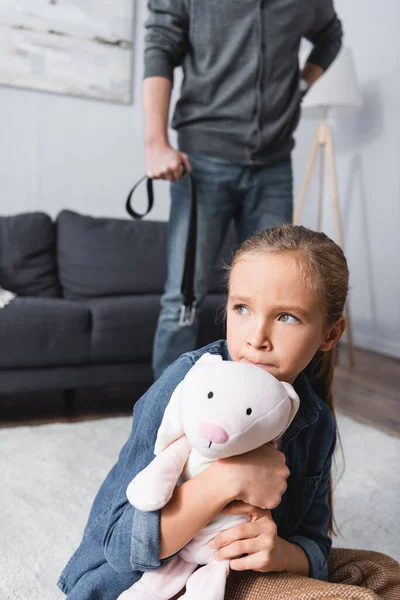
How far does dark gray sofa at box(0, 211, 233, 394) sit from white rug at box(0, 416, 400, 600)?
21 cm

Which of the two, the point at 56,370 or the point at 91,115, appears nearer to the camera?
the point at 56,370

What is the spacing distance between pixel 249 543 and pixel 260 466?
0.26ft

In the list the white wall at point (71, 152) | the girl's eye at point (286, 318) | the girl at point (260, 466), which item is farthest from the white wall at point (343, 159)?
the girl's eye at point (286, 318)

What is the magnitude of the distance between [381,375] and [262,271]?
243 cm

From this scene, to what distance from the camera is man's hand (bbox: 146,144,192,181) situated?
141cm

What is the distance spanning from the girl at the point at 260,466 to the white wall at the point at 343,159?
2.74 meters

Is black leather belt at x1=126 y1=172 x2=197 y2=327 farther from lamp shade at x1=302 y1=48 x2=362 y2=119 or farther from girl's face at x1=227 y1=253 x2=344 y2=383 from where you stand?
lamp shade at x1=302 y1=48 x2=362 y2=119

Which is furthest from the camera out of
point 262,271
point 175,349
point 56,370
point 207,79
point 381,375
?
point 381,375

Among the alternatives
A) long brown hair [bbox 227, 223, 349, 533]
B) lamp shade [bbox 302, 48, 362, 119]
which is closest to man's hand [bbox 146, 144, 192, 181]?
long brown hair [bbox 227, 223, 349, 533]

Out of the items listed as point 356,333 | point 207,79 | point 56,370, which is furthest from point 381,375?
point 207,79

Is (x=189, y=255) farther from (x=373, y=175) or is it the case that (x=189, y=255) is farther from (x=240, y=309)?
(x=373, y=175)

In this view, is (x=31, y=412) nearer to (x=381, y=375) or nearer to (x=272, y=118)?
(x=272, y=118)

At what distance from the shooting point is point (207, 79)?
1.49m

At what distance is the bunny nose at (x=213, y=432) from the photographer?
56 centimetres
